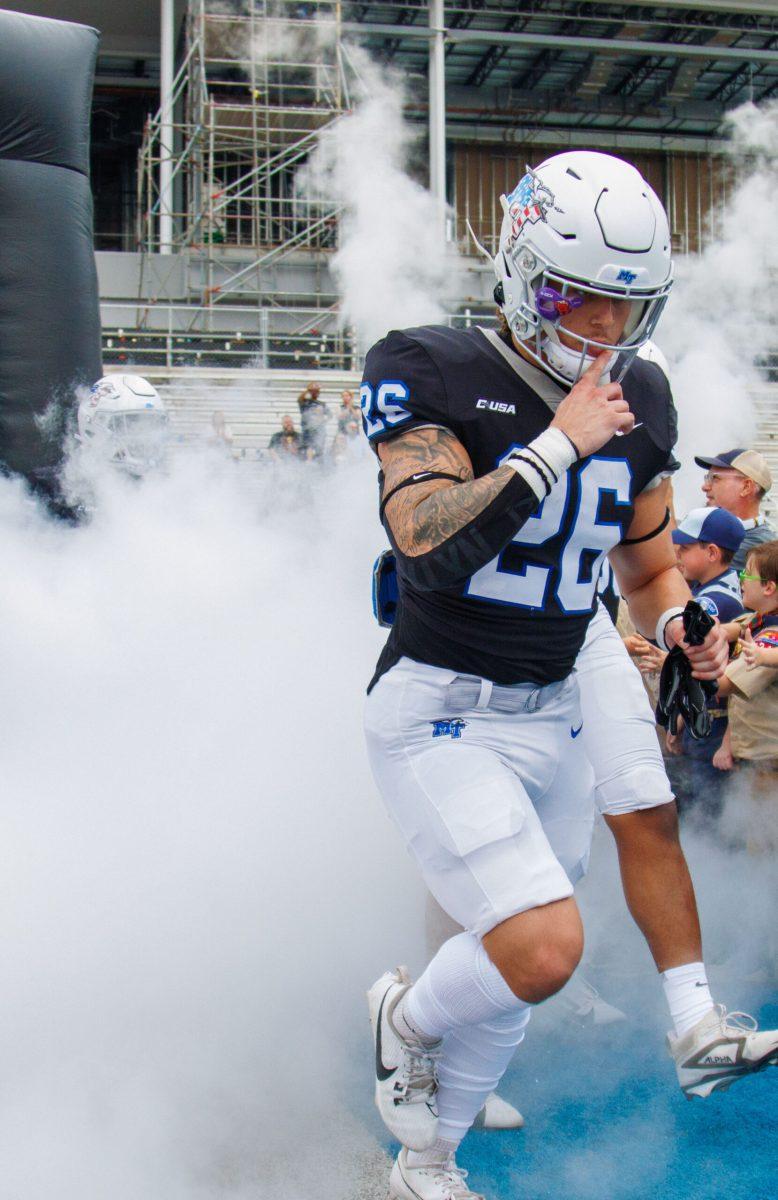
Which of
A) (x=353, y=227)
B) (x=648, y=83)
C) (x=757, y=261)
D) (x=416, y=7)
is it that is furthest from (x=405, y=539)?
(x=648, y=83)

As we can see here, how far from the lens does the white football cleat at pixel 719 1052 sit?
7.70 ft

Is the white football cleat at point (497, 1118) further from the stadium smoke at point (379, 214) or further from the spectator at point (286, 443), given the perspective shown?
the stadium smoke at point (379, 214)

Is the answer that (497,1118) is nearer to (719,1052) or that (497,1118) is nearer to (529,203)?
(719,1052)

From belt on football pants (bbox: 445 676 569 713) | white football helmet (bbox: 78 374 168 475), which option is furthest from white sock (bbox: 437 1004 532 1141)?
white football helmet (bbox: 78 374 168 475)

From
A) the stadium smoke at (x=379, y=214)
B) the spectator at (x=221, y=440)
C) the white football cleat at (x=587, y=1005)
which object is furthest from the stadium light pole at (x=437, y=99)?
the white football cleat at (x=587, y=1005)

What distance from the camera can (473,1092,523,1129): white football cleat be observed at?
2799 mm

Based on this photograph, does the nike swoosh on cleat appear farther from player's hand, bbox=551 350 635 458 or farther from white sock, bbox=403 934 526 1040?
player's hand, bbox=551 350 635 458

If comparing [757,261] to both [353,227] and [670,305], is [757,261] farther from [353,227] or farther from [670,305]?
[353,227]

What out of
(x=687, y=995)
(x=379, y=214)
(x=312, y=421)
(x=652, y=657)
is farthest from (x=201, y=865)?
(x=379, y=214)

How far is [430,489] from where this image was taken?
7.13ft

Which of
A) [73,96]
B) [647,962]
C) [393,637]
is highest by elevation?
[73,96]

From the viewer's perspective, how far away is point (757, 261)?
9750 millimetres

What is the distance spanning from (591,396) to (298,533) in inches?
91.2

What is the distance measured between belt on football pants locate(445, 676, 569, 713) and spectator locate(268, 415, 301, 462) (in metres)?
4.72
